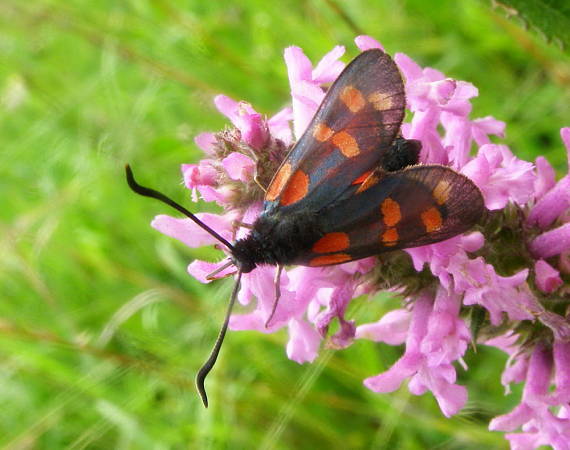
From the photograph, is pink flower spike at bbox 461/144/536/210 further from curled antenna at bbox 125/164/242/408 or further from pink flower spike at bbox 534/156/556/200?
curled antenna at bbox 125/164/242/408

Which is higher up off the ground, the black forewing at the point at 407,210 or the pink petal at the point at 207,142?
the black forewing at the point at 407,210

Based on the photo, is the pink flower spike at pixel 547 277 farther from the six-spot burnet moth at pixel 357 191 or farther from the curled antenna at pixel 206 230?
the curled antenna at pixel 206 230

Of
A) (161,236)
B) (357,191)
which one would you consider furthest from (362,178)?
(161,236)

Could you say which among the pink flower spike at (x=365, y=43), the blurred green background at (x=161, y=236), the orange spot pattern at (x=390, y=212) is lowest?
the blurred green background at (x=161, y=236)

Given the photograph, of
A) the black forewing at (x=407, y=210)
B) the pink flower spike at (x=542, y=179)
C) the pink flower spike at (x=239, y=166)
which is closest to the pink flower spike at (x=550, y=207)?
the pink flower spike at (x=542, y=179)

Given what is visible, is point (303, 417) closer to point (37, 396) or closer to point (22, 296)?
point (37, 396)

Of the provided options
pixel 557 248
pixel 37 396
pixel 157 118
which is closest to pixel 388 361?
A: pixel 557 248

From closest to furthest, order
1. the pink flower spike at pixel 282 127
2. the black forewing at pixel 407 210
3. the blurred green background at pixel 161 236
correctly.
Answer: the black forewing at pixel 407 210
the pink flower spike at pixel 282 127
the blurred green background at pixel 161 236
